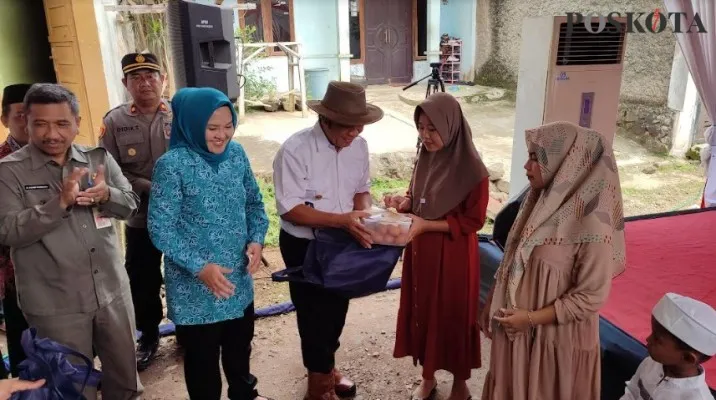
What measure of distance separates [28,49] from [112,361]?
422cm

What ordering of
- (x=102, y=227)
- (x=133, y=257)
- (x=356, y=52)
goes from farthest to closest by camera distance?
1. (x=356, y=52)
2. (x=133, y=257)
3. (x=102, y=227)

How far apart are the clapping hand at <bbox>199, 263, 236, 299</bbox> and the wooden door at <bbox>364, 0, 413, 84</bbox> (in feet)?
37.6

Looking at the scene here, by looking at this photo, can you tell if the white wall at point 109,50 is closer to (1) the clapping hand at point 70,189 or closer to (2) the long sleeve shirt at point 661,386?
(1) the clapping hand at point 70,189

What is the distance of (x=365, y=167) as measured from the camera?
2.32 m

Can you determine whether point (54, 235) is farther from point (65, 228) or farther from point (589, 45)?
point (589, 45)

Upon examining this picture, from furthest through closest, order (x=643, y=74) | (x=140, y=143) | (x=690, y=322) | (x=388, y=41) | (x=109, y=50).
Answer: (x=388, y=41)
(x=643, y=74)
(x=109, y=50)
(x=140, y=143)
(x=690, y=322)

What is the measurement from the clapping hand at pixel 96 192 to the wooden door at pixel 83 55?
298cm

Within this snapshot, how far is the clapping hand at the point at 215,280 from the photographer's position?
1.84m

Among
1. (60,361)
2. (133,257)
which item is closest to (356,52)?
(133,257)

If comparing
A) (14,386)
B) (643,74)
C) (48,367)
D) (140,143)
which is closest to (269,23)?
(643,74)

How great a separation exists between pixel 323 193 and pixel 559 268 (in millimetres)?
987

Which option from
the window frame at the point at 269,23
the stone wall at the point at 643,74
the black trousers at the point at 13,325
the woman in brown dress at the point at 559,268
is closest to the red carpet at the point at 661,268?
the woman in brown dress at the point at 559,268

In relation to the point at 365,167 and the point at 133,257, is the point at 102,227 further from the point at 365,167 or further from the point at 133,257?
the point at 365,167

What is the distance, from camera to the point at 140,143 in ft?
8.51
